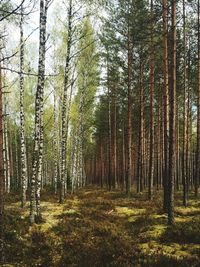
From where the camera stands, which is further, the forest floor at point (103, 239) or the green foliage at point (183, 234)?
the green foliage at point (183, 234)

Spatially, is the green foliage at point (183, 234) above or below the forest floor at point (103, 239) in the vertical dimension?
above

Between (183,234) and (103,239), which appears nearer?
(183,234)

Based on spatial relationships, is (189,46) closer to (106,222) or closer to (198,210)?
(198,210)

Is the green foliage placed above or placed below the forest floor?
above

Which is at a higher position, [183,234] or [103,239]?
[183,234]

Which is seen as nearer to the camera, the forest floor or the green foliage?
the forest floor

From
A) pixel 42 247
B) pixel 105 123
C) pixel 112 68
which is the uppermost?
pixel 112 68

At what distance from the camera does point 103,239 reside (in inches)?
444

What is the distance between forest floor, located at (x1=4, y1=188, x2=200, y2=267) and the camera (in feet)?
30.2

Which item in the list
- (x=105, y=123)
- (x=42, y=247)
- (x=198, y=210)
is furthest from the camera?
(x=105, y=123)

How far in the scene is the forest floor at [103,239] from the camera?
921 cm

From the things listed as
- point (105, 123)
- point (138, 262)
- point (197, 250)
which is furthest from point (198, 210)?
point (105, 123)

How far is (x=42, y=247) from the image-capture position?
35.2 feet

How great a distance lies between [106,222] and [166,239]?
3.53 meters
